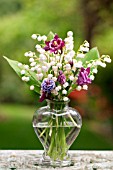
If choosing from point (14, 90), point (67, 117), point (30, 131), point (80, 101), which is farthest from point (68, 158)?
point (14, 90)

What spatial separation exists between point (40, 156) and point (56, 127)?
0.77 ft

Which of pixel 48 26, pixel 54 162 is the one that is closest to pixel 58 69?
pixel 54 162

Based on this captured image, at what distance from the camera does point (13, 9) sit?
1169cm

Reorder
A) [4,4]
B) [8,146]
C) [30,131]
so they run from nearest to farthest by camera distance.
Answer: [8,146]
[30,131]
[4,4]

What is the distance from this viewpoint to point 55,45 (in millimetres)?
2484

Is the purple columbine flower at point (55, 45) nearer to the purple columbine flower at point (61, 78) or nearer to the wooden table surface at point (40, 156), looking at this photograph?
the purple columbine flower at point (61, 78)

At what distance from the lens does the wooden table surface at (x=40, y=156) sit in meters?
2.56

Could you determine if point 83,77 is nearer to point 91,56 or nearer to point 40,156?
point 91,56

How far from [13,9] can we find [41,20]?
234cm

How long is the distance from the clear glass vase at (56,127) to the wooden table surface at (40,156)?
0.07 m

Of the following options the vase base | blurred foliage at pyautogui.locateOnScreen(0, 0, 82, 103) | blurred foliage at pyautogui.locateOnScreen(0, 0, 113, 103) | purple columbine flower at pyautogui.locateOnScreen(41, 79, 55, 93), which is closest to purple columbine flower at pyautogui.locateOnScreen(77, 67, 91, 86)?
purple columbine flower at pyautogui.locateOnScreen(41, 79, 55, 93)

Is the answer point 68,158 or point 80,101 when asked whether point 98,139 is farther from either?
point 68,158

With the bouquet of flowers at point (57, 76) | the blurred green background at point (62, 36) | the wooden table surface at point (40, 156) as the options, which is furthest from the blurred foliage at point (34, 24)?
the bouquet of flowers at point (57, 76)

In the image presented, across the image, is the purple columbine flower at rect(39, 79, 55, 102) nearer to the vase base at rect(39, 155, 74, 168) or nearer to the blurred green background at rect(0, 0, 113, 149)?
the vase base at rect(39, 155, 74, 168)
